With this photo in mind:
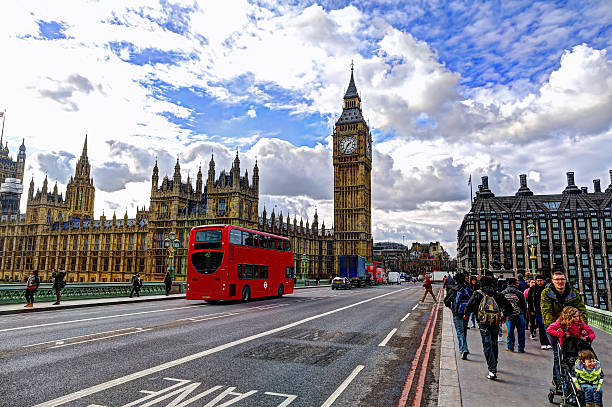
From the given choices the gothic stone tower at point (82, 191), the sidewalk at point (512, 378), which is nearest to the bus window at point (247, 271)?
the sidewalk at point (512, 378)

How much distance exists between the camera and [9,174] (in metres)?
148

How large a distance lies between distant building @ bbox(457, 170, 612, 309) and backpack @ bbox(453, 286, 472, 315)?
299ft

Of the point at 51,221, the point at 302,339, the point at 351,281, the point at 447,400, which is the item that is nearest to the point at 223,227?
the point at 302,339

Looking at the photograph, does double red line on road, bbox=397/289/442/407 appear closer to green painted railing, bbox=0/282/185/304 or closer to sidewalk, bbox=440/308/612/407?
sidewalk, bbox=440/308/612/407

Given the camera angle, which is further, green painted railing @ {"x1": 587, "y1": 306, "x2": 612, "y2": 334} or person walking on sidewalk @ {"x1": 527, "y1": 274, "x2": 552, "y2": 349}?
green painted railing @ {"x1": 587, "y1": 306, "x2": 612, "y2": 334}

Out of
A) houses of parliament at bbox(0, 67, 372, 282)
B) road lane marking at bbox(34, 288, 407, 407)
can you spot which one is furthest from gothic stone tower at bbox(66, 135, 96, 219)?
road lane marking at bbox(34, 288, 407, 407)

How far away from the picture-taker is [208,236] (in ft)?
74.2

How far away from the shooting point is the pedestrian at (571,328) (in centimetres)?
572

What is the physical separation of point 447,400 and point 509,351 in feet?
16.8

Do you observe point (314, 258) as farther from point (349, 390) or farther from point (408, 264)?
point (408, 264)

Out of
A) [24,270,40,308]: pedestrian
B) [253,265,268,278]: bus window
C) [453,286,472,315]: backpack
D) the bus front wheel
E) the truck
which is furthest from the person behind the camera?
the truck

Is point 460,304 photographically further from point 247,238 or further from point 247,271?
point 247,271

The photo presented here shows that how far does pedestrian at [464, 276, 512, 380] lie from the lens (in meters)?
7.43

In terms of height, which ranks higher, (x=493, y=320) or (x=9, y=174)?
(x=9, y=174)
